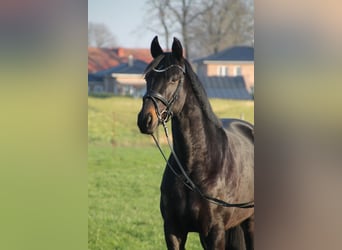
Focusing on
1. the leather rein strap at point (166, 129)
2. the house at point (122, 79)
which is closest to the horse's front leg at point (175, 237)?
the leather rein strap at point (166, 129)

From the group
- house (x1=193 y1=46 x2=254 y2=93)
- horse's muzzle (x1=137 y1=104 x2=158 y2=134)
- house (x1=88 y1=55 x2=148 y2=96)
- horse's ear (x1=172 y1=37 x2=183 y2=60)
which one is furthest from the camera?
house (x1=88 y1=55 x2=148 y2=96)

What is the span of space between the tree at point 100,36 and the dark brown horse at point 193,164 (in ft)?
1.08

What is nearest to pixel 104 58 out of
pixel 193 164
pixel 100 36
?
pixel 100 36

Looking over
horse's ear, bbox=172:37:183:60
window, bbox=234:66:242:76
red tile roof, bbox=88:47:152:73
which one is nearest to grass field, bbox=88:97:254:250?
red tile roof, bbox=88:47:152:73

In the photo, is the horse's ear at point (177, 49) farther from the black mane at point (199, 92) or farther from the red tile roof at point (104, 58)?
the red tile roof at point (104, 58)

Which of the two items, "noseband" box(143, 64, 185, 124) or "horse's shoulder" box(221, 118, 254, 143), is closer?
"noseband" box(143, 64, 185, 124)

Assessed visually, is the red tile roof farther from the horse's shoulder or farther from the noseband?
the horse's shoulder

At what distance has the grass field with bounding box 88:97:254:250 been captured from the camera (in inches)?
117

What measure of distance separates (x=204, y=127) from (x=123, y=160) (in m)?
0.65

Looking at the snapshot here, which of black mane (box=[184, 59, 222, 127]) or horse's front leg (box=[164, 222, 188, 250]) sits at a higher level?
black mane (box=[184, 59, 222, 127])

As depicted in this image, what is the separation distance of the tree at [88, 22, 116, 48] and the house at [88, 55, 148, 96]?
14 cm
